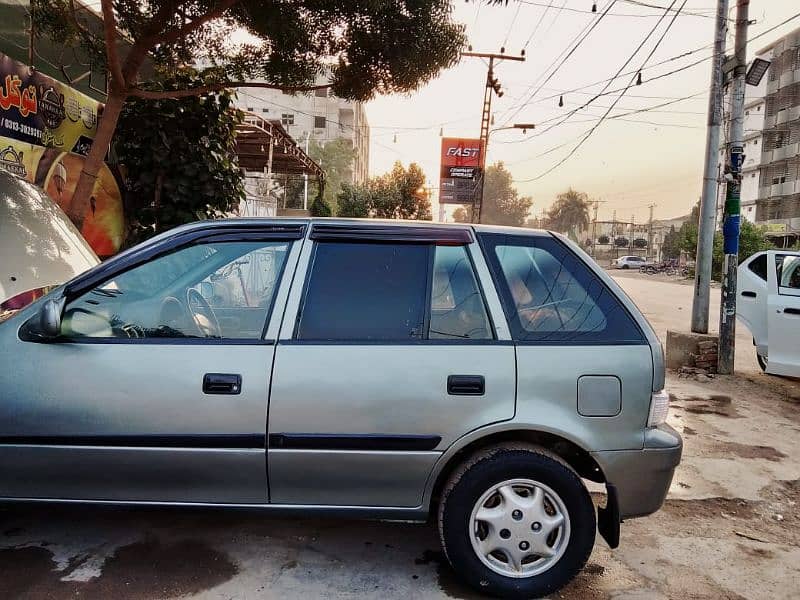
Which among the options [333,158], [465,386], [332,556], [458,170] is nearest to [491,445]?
[465,386]

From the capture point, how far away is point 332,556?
280 cm

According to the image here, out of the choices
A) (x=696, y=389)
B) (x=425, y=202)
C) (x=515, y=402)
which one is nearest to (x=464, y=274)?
(x=515, y=402)

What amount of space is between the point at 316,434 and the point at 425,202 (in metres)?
28.3

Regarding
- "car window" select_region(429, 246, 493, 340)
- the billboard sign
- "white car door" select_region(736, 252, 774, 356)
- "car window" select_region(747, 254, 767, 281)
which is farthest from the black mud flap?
the billboard sign

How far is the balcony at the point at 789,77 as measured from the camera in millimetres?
39188

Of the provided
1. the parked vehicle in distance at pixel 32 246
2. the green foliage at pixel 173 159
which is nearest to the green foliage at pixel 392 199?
the green foliage at pixel 173 159

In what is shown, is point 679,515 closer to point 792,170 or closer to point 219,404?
point 219,404

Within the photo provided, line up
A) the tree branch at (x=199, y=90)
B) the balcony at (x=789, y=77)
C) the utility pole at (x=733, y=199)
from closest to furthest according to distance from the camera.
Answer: the tree branch at (x=199, y=90) < the utility pole at (x=733, y=199) < the balcony at (x=789, y=77)

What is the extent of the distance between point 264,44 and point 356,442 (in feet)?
24.2

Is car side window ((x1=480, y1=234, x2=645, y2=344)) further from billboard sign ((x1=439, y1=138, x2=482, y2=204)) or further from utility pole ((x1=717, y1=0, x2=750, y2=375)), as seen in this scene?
billboard sign ((x1=439, y1=138, x2=482, y2=204))

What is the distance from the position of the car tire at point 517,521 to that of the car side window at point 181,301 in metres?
1.19

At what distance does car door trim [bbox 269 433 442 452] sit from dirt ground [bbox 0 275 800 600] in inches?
16.9

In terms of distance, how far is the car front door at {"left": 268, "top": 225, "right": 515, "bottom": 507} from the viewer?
2.36 meters

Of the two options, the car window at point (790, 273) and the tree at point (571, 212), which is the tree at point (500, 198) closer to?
the tree at point (571, 212)
